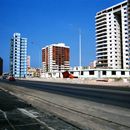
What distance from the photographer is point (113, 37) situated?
159875 millimetres

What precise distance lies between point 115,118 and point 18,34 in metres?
A: 140

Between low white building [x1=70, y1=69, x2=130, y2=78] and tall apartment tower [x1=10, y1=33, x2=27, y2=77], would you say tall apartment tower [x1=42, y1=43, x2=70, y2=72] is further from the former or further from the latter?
low white building [x1=70, y1=69, x2=130, y2=78]

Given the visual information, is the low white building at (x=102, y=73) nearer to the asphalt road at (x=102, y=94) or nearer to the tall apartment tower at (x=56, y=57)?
the asphalt road at (x=102, y=94)

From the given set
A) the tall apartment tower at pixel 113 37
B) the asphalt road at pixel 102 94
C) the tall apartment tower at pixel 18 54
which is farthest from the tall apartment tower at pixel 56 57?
the asphalt road at pixel 102 94

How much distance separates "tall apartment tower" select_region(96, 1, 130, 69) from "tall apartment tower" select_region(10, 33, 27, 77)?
3985cm

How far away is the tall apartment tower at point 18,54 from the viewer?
470 feet

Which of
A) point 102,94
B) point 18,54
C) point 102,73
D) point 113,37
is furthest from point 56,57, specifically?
point 102,94

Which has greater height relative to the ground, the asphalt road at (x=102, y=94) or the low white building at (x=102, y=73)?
the low white building at (x=102, y=73)

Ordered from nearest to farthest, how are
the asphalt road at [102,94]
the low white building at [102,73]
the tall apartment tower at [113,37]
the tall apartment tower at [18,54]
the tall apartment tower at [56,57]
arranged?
Answer: the asphalt road at [102,94], the low white building at [102,73], the tall apartment tower at [18,54], the tall apartment tower at [113,37], the tall apartment tower at [56,57]

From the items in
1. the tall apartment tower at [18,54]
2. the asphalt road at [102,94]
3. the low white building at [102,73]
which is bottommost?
the asphalt road at [102,94]

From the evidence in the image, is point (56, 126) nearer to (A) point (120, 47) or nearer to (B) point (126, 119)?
(B) point (126, 119)

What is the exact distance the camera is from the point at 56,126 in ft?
29.3

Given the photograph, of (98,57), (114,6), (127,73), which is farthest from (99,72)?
(114,6)

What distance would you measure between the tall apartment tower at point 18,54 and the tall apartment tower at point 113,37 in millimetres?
39846
